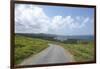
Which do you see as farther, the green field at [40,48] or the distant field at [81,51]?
the distant field at [81,51]

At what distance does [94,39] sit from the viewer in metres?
2.29

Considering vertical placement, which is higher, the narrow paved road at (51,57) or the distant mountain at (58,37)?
the distant mountain at (58,37)

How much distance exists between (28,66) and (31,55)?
0.13 m

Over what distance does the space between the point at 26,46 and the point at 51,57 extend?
33cm

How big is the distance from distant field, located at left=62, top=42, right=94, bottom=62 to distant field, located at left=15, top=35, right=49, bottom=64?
32 cm

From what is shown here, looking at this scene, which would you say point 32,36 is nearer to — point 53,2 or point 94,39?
point 53,2

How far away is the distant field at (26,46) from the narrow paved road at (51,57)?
53mm

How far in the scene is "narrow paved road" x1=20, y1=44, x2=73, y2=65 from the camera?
82.8 inches

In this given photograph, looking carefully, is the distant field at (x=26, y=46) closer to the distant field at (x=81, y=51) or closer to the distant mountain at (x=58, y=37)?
the distant mountain at (x=58, y=37)

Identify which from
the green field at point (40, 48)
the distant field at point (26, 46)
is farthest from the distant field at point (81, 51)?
the distant field at point (26, 46)

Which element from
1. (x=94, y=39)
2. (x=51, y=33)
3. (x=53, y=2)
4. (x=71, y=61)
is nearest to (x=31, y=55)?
(x=51, y=33)

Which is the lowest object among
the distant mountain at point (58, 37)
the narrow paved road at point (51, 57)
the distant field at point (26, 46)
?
the narrow paved road at point (51, 57)

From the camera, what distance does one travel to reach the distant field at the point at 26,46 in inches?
80.6
